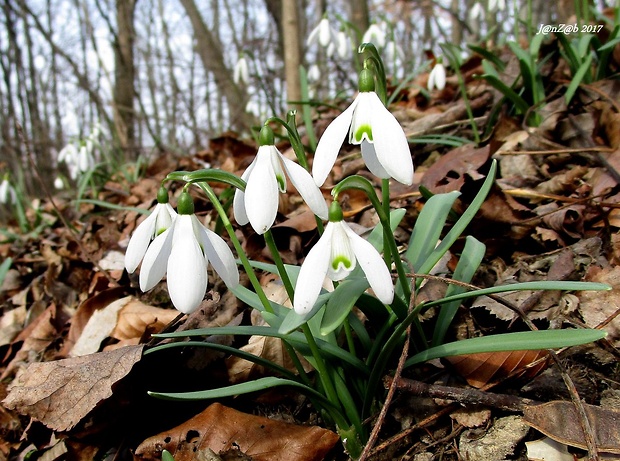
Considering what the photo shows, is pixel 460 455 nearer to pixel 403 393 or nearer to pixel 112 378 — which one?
pixel 403 393

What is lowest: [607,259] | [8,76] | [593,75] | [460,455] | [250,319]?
[460,455]

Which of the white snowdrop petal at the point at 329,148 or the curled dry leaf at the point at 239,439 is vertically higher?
the white snowdrop petal at the point at 329,148

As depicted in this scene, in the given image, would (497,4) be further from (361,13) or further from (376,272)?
(376,272)

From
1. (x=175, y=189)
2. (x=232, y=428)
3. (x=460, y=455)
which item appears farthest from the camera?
(x=175, y=189)

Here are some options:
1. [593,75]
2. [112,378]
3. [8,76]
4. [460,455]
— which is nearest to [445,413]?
[460,455]

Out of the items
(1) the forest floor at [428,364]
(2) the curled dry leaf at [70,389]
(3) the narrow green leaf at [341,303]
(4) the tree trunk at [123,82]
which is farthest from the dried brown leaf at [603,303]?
(4) the tree trunk at [123,82]

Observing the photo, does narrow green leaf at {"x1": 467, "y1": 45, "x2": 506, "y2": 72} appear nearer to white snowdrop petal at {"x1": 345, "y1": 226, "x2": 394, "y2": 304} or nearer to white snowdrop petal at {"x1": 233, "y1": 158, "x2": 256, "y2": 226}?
white snowdrop petal at {"x1": 233, "y1": 158, "x2": 256, "y2": 226}

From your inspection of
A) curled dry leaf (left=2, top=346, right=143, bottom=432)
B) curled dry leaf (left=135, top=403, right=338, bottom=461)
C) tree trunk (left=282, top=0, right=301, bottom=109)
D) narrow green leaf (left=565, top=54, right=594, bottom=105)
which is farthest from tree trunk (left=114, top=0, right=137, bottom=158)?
curled dry leaf (left=135, top=403, right=338, bottom=461)

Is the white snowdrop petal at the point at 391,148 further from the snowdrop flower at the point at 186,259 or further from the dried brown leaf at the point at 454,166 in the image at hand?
the dried brown leaf at the point at 454,166
